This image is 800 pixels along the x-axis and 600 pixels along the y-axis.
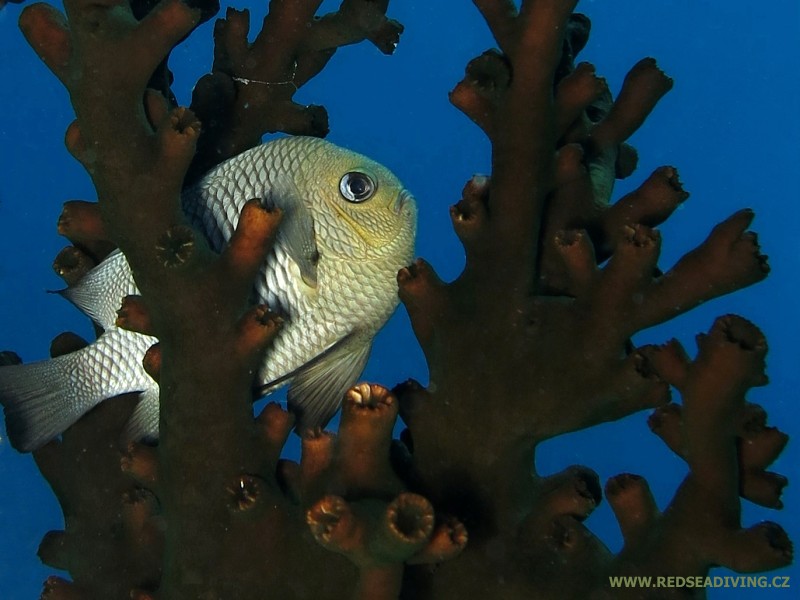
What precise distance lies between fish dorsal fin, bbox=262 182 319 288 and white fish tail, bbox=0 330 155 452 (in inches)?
24.7

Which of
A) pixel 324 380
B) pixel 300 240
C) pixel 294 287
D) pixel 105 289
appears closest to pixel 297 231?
pixel 300 240

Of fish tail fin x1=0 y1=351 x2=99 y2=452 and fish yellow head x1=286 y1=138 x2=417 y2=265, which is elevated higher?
fish yellow head x1=286 y1=138 x2=417 y2=265

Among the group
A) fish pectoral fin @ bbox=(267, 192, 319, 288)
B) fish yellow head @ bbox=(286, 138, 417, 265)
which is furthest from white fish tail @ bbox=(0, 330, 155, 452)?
fish yellow head @ bbox=(286, 138, 417, 265)

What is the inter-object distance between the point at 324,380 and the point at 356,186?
2.34 feet

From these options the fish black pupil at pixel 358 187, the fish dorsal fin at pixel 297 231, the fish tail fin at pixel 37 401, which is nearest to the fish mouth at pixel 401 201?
the fish black pupil at pixel 358 187

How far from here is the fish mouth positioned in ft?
8.01

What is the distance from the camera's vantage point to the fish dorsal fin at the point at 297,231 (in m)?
2.26

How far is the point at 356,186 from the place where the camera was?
7.91 ft

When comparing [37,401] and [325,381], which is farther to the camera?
[325,381]

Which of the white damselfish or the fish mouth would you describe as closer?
the white damselfish

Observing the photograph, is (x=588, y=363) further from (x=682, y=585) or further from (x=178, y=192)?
(x=178, y=192)

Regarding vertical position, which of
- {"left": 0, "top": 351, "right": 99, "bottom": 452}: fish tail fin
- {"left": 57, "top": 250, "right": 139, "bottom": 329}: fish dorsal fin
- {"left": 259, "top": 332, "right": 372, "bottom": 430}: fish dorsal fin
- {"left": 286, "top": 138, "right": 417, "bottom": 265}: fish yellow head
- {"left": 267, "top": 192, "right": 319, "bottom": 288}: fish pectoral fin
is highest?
{"left": 286, "top": 138, "right": 417, "bottom": 265}: fish yellow head

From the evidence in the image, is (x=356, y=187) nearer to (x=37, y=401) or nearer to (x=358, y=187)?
(x=358, y=187)

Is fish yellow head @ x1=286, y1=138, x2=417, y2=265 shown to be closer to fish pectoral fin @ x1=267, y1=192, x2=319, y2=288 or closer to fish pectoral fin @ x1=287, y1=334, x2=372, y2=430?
fish pectoral fin @ x1=267, y1=192, x2=319, y2=288
